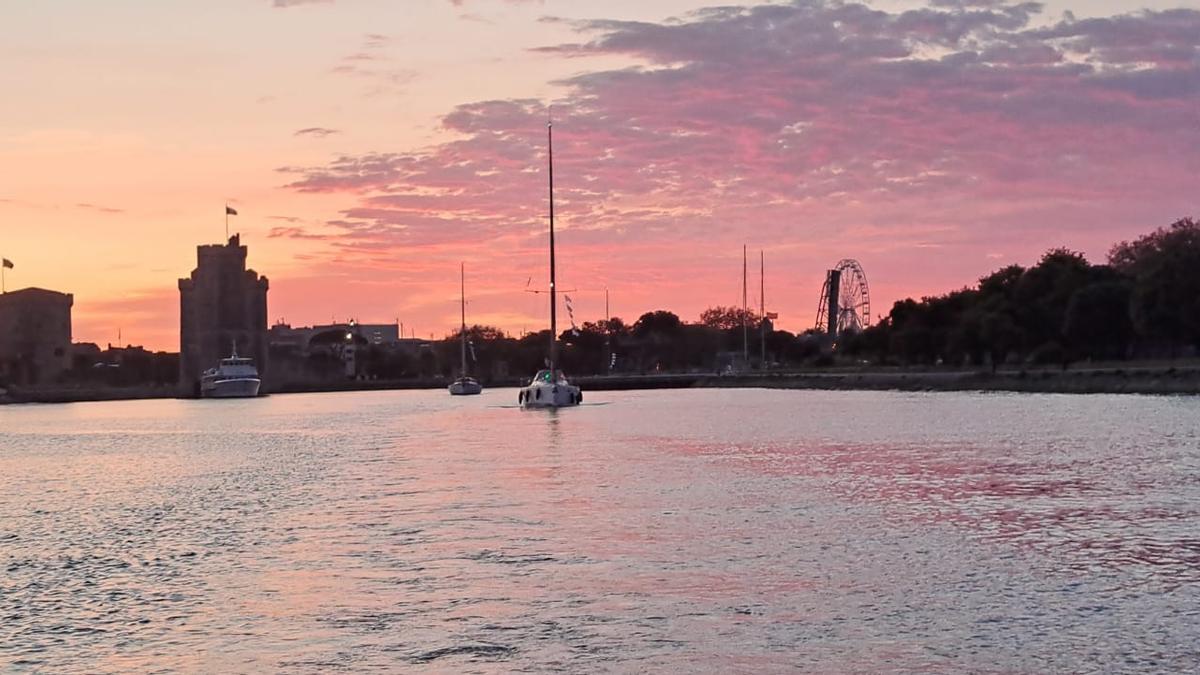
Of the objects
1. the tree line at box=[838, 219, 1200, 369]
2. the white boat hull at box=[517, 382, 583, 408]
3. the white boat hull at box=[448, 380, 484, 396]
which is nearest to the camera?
the white boat hull at box=[517, 382, 583, 408]

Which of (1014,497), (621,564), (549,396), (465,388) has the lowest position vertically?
(621,564)

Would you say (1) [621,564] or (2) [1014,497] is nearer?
(1) [621,564]

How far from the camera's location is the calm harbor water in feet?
53.7

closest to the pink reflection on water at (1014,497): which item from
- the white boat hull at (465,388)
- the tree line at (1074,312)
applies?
the tree line at (1074,312)

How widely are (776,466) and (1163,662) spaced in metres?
30.3

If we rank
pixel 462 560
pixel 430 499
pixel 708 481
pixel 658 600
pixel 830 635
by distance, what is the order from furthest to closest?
pixel 708 481 < pixel 430 499 < pixel 462 560 < pixel 658 600 < pixel 830 635

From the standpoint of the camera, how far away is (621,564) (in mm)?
22828

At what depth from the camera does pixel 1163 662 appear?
1509 centimetres

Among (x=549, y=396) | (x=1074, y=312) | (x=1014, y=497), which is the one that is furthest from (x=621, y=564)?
(x=1074, y=312)

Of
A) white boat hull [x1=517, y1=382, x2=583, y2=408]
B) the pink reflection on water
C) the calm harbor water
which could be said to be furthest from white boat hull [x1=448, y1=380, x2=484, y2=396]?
the calm harbor water

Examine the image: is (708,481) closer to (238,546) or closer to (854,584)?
(238,546)

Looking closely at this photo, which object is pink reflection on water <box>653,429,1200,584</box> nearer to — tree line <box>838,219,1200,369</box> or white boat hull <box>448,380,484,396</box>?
tree line <box>838,219,1200,369</box>

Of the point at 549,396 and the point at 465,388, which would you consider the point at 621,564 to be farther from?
the point at 465,388

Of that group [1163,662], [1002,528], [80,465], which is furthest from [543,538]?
[80,465]
